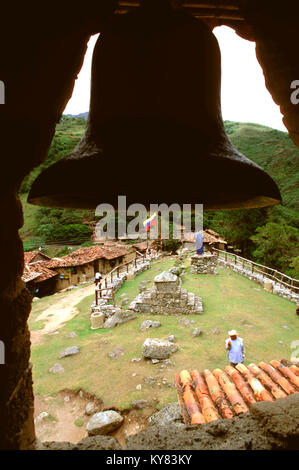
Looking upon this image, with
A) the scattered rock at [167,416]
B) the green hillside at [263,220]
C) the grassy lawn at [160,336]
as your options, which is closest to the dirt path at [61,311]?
the grassy lawn at [160,336]

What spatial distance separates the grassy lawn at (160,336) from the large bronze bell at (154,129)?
4713 mm

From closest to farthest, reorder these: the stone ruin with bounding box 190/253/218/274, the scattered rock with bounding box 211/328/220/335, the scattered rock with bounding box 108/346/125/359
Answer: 1. the scattered rock with bounding box 108/346/125/359
2. the scattered rock with bounding box 211/328/220/335
3. the stone ruin with bounding box 190/253/218/274

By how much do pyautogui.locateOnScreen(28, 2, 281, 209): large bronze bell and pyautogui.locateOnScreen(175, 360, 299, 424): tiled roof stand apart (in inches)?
84.8

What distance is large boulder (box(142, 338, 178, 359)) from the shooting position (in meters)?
6.19

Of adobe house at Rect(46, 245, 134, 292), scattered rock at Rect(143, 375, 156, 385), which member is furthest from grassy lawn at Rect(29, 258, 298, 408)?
adobe house at Rect(46, 245, 134, 292)

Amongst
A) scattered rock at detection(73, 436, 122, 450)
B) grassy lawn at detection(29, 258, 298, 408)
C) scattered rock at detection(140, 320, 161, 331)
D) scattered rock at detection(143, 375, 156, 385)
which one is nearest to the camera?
scattered rock at detection(73, 436, 122, 450)

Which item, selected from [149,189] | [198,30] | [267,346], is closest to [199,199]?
[149,189]

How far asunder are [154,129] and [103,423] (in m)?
4.69

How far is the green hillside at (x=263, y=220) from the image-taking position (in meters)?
21.0

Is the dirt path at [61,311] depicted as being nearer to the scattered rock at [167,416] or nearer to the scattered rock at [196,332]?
the scattered rock at [196,332]

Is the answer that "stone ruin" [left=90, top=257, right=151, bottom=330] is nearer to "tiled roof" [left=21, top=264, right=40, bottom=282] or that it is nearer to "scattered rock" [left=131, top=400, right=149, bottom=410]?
"scattered rock" [left=131, top=400, right=149, bottom=410]

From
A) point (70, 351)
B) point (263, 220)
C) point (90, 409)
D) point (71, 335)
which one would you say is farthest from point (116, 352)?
point (263, 220)

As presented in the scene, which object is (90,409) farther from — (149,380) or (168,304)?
(168,304)

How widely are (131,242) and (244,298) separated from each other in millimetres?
22003
